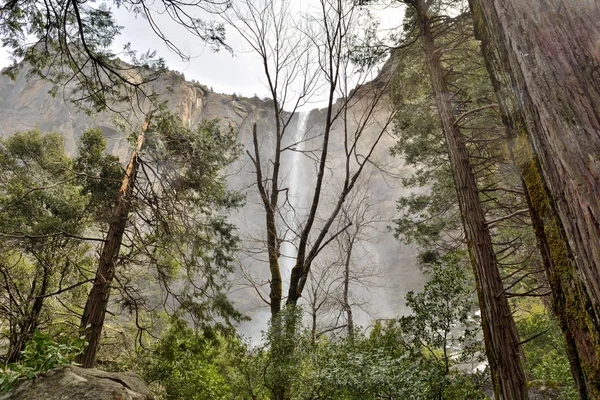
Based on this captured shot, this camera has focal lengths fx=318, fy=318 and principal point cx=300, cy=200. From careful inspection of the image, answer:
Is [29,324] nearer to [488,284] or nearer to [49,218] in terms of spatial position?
[49,218]

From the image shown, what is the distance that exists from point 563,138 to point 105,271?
216 inches

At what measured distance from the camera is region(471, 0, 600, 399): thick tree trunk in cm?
Result: 96

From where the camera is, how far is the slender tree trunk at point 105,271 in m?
4.38

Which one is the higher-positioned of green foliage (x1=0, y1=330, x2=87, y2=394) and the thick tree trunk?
A: the thick tree trunk

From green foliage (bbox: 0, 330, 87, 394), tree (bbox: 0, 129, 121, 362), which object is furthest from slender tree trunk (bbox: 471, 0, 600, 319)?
tree (bbox: 0, 129, 121, 362)

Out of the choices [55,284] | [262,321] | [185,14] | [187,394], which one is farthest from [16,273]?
[262,321]

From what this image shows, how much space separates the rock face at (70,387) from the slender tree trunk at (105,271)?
5.85ft

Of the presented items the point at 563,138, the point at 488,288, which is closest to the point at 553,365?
the point at 488,288

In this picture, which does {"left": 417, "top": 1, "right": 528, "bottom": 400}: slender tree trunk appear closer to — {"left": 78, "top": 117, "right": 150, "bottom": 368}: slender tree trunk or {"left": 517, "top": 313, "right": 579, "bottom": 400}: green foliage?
{"left": 517, "top": 313, "right": 579, "bottom": 400}: green foliage

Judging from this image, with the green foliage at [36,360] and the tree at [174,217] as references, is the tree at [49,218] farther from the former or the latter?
the green foliage at [36,360]

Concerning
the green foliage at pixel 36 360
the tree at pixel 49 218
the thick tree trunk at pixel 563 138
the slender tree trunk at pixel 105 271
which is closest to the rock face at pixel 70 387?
the green foliage at pixel 36 360

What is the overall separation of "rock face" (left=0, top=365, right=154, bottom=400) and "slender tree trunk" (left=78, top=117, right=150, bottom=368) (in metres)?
1.78

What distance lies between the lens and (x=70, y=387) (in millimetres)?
2422

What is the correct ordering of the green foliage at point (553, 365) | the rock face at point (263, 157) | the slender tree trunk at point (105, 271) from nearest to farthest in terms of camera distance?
1. the green foliage at point (553, 365)
2. the slender tree trunk at point (105, 271)
3. the rock face at point (263, 157)
